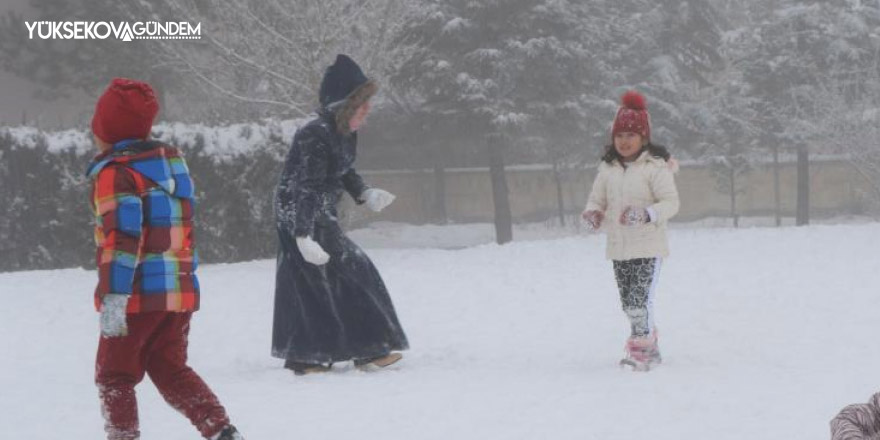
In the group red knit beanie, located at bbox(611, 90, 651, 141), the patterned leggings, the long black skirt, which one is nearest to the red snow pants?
the long black skirt

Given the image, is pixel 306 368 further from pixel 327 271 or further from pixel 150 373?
pixel 150 373

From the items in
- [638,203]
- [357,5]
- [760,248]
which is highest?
[357,5]

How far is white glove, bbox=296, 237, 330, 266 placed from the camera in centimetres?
704

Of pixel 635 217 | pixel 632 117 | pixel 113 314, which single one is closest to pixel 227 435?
pixel 113 314

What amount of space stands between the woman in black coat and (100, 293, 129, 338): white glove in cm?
264

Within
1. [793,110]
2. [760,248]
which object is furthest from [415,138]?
[760,248]

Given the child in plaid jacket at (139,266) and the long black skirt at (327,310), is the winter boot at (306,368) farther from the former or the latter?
the child in plaid jacket at (139,266)

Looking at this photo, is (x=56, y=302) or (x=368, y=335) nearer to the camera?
(x=368, y=335)

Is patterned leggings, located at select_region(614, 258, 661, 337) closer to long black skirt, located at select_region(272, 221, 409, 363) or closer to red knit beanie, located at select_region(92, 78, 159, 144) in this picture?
long black skirt, located at select_region(272, 221, 409, 363)

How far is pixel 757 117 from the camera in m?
33.6

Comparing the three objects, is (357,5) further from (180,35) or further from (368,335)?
(368,335)

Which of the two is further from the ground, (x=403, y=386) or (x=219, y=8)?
(x=219, y=8)

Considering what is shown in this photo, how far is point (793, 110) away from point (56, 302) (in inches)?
988

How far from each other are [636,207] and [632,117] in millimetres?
598
